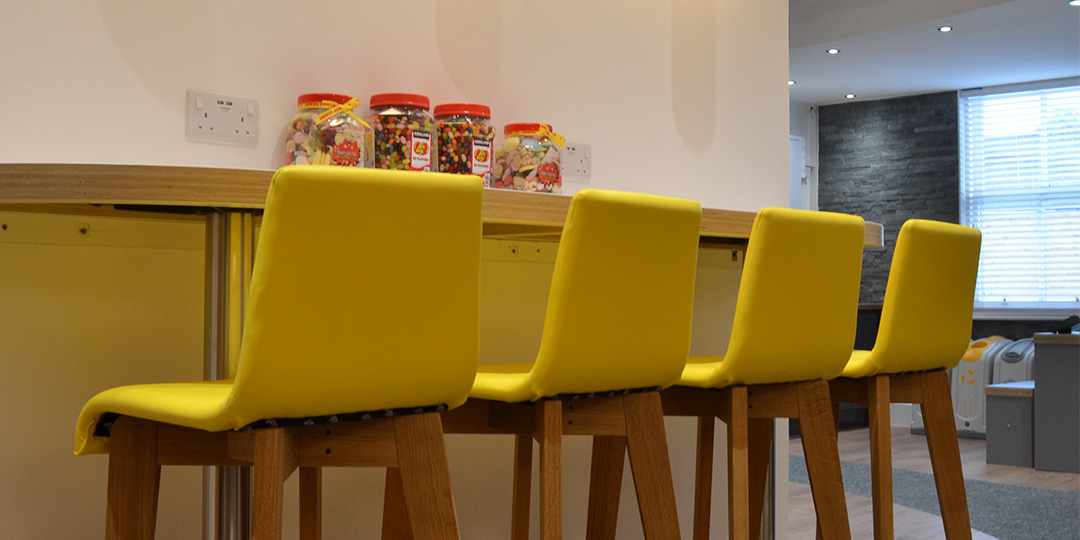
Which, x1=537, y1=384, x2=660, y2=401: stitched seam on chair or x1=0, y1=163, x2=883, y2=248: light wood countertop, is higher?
x1=0, y1=163, x2=883, y2=248: light wood countertop

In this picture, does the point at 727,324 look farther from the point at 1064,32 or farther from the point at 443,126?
the point at 1064,32

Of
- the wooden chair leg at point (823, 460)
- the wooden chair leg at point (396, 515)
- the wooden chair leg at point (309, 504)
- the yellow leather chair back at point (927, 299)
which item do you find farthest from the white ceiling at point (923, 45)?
the wooden chair leg at point (309, 504)

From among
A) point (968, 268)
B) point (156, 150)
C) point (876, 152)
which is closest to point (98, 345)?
point (156, 150)

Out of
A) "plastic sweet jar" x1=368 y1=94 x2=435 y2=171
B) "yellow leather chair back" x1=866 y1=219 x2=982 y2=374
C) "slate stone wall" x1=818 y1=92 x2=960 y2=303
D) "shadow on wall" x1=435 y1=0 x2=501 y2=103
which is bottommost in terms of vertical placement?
"yellow leather chair back" x1=866 y1=219 x2=982 y2=374

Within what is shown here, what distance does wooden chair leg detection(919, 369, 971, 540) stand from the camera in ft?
7.30

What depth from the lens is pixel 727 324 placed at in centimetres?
307

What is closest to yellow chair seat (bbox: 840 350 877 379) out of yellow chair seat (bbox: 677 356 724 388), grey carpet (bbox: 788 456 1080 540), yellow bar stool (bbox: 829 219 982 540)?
yellow bar stool (bbox: 829 219 982 540)

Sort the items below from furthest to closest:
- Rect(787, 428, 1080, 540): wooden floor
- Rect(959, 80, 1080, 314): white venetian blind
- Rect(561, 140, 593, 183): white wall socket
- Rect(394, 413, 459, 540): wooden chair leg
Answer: Rect(959, 80, 1080, 314): white venetian blind, Rect(787, 428, 1080, 540): wooden floor, Rect(561, 140, 593, 183): white wall socket, Rect(394, 413, 459, 540): wooden chair leg

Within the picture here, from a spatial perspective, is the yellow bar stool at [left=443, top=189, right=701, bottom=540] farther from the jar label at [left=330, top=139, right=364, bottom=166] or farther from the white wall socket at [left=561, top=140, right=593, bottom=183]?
the white wall socket at [left=561, top=140, right=593, bottom=183]

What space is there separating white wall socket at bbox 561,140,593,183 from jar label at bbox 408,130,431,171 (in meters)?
0.60

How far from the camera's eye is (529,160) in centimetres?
230

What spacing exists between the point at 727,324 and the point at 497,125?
3.42ft

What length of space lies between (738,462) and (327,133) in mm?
1018

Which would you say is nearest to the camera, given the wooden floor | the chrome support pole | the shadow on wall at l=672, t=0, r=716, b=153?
the chrome support pole
